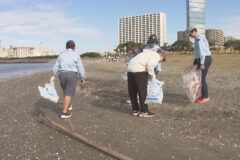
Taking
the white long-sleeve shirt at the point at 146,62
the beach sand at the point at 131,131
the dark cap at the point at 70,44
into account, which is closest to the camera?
the beach sand at the point at 131,131

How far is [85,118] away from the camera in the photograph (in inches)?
361

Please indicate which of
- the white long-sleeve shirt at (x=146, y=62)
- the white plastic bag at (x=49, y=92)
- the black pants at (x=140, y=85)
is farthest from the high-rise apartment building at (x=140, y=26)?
the white long-sleeve shirt at (x=146, y=62)

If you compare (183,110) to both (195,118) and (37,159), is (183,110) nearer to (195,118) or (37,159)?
(195,118)

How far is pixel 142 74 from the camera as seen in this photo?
8.85 meters

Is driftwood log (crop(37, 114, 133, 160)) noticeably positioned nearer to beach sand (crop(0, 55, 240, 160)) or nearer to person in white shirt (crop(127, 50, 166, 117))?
beach sand (crop(0, 55, 240, 160))

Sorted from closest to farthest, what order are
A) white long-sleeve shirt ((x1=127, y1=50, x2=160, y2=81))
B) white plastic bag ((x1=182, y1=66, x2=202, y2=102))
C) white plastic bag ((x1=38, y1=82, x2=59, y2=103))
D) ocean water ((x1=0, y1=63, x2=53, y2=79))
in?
white long-sleeve shirt ((x1=127, y1=50, x2=160, y2=81))
white plastic bag ((x1=38, y1=82, x2=59, y2=103))
white plastic bag ((x1=182, y1=66, x2=202, y2=102))
ocean water ((x1=0, y1=63, x2=53, y2=79))

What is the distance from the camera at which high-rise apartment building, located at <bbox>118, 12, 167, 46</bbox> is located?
112 metres

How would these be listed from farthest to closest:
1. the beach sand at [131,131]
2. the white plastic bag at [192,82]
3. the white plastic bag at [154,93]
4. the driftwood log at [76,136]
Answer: the white plastic bag at [192,82]
the white plastic bag at [154,93]
the beach sand at [131,131]
the driftwood log at [76,136]

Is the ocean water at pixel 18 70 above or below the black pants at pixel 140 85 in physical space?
below

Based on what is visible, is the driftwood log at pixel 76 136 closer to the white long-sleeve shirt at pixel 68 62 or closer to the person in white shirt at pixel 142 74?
the white long-sleeve shirt at pixel 68 62

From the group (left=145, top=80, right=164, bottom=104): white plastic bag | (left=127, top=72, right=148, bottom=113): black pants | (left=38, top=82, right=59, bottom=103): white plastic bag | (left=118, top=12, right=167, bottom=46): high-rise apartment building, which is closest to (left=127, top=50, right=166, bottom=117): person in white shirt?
(left=127, top=72, right=148, bottom=113): black pants

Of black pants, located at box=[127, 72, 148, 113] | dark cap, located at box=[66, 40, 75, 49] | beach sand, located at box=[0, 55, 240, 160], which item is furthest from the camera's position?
dark cap, located at box=[66, 40, 75, 49]

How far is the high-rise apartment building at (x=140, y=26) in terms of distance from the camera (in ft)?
366

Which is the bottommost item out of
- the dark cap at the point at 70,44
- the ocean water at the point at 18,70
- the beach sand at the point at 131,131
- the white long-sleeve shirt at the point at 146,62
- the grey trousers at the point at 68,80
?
the ocean water at the point at 18,70
